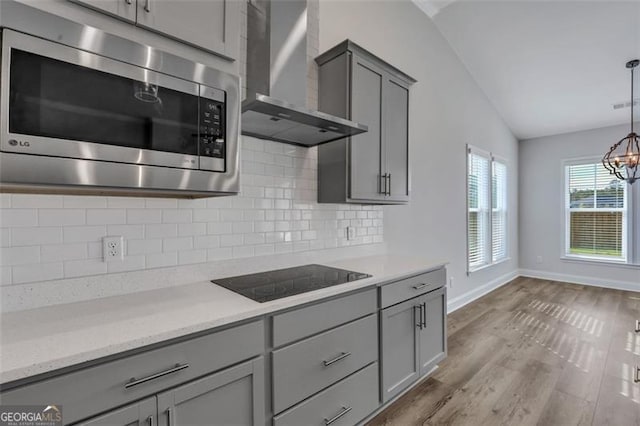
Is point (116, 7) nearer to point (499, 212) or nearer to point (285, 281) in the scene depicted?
point (285, 281)

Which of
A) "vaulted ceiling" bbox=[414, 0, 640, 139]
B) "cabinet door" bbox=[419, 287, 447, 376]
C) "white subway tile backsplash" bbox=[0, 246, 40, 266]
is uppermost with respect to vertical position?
"vaulted ceiling" bbox=[414, 0, 640, 139]

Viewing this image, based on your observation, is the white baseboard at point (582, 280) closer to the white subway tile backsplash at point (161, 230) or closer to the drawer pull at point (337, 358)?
the drawer pull at point (337, 358)

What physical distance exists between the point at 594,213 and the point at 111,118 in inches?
277

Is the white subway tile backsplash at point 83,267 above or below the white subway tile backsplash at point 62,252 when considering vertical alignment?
below

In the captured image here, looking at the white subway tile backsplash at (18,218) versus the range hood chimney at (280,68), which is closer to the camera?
the white subway tile backsplash at (18,218)

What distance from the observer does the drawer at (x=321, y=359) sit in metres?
1.33

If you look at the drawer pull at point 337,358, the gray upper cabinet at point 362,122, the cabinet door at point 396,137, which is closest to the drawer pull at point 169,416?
the drawer pull at point 337,358

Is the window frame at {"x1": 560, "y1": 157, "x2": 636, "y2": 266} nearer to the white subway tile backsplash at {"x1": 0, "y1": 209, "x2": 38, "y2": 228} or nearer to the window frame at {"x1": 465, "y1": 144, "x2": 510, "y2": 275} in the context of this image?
the window frame at {"x1": 465, "y1": 144, "x2": 510, "y2": 275}

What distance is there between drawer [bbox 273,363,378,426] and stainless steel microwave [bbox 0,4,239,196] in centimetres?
108

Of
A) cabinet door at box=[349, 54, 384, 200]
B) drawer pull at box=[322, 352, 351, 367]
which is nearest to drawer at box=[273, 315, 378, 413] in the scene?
drawer pull at box=[322, 352, 351, 367]

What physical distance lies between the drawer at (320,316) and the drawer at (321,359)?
0.13ft

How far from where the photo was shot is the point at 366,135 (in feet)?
7.32

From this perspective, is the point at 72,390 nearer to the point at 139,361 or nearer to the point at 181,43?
the point at 139,361

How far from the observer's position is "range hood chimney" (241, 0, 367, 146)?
1.76 meters
